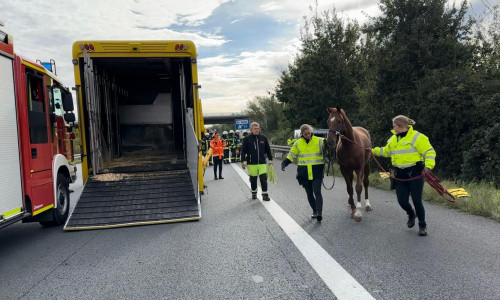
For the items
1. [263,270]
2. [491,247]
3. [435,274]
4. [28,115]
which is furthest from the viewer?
[28,115]

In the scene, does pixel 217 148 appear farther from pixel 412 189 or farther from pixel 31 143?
pixel 412 189

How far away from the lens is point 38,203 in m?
5.68

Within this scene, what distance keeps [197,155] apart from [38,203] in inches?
108

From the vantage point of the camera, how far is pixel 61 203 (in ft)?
22.6

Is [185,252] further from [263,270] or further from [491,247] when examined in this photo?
[491,247]

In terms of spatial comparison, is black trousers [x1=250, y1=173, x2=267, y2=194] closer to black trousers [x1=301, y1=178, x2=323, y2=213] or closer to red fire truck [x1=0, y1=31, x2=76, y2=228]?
black trousers [x1=301, y1=178, x2=323, y2=213]

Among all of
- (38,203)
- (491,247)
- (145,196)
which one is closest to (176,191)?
(145,196)

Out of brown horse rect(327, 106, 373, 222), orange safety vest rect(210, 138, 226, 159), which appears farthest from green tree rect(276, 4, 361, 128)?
brown horse rect(327, 106, 373, 222)

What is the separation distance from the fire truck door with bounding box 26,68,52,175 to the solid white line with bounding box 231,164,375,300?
3.96m

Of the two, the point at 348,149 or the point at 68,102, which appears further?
the point at 68,102

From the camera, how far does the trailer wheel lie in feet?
21.6

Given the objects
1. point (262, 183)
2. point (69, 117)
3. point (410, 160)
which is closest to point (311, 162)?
point (410, 160)

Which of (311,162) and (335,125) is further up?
(335,125)

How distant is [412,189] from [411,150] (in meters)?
0.57
